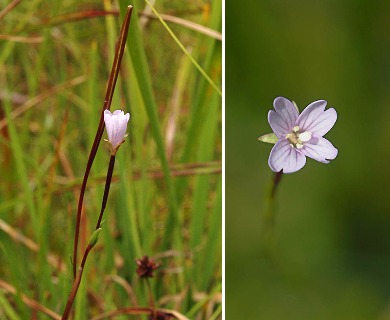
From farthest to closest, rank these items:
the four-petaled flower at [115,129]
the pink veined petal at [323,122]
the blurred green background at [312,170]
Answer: the blurred green background at [312,170] < the pink veined petal at [323,122] < the four-petaled flower at [115,129]

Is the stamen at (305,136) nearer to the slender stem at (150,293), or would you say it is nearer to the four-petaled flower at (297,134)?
the four-petaled flower at (297,134)

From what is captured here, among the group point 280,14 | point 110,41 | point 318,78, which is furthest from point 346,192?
point 110,41

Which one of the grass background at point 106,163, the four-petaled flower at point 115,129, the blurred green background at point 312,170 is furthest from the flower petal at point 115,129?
the blurred green background at point 312,170

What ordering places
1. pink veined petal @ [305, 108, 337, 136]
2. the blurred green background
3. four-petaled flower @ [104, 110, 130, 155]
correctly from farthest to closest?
1. the blurred green background
2. pink veined petal @ [305, 108, 337, 136]
3. four-petaled flower @ [104, 110, 130, 155]

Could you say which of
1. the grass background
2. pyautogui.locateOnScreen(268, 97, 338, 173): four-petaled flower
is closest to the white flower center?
pyautogui.locateOnScreen(268, 97, 338, 173): four-petaled flower

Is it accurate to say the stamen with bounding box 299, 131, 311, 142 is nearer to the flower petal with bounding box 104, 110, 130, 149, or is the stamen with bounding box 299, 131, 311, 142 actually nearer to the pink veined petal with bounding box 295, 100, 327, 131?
the pink veined petal with bounding box 295, 100, 327, 131

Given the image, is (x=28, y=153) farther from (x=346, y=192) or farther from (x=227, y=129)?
(x=346, y=192)

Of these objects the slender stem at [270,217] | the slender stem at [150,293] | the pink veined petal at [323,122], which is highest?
the pink veined petal at [323,122]
